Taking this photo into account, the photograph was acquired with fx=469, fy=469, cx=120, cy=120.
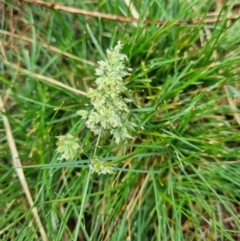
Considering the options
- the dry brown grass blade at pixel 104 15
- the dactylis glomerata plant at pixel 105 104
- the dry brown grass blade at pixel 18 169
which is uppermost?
the dry brown grass blade at pixel 104 15

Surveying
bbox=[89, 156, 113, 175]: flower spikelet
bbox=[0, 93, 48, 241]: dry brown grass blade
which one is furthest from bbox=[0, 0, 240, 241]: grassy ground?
bbox=[89, 156, 113, 175]: flower spikelet

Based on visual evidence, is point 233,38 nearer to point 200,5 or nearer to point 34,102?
point 200,5

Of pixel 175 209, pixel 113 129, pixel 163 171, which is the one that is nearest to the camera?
pixel 113 129

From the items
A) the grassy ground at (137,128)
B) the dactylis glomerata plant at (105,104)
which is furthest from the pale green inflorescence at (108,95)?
the grassy ground at (137,128)

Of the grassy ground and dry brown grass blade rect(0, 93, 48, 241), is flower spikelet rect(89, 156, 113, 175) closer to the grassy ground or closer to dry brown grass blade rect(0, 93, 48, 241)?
the grassy ground

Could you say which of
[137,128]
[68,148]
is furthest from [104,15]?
[68,148]

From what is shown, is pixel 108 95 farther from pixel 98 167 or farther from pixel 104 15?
pixel 104 15

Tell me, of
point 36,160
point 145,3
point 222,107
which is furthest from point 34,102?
point 222,107

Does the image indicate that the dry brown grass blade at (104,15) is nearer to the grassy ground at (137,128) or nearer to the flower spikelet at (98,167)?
the grassy ground at (137,128)

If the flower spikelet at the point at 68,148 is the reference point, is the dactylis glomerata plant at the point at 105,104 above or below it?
above
